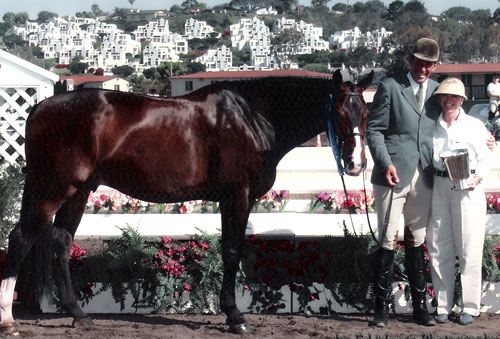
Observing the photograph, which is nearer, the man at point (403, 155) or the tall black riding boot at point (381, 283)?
the man at point (403, 155)

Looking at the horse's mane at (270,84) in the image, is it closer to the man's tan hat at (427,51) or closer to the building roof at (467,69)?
the man's tan hat at (427,51)

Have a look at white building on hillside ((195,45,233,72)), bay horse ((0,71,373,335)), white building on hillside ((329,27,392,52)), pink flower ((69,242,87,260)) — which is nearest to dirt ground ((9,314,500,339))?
bay horse ((0,71,373,335))

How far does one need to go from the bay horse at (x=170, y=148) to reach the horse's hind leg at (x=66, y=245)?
10 centimetres

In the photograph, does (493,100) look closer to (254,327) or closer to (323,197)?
(323,197)

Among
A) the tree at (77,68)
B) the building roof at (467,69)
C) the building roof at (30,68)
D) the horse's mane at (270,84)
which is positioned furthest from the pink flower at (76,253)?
the tree at (77,68)

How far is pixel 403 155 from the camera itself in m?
5.95

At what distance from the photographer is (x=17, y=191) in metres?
7.74

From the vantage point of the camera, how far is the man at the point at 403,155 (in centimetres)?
594

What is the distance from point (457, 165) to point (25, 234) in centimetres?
282

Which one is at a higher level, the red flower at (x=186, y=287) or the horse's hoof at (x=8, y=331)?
the red flower at (x=186, y=287)

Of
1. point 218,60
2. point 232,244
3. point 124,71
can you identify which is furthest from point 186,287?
point 124,71

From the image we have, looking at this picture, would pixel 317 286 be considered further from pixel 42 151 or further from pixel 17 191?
pixel 17 191

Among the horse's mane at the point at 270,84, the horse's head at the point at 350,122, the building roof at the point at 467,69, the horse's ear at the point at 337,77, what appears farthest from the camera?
the building roof at the point at 467,69

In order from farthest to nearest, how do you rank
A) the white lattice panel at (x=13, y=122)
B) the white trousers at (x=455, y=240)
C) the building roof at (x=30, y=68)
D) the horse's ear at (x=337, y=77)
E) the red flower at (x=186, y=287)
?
the building roof at (x=30, y=68) → the white lattice panel at (x=13, y=122) → the red flower at (x=186, y=287) → the white trousers at (x=455, y=240) → the horse's ear at (x=337, y=77)
